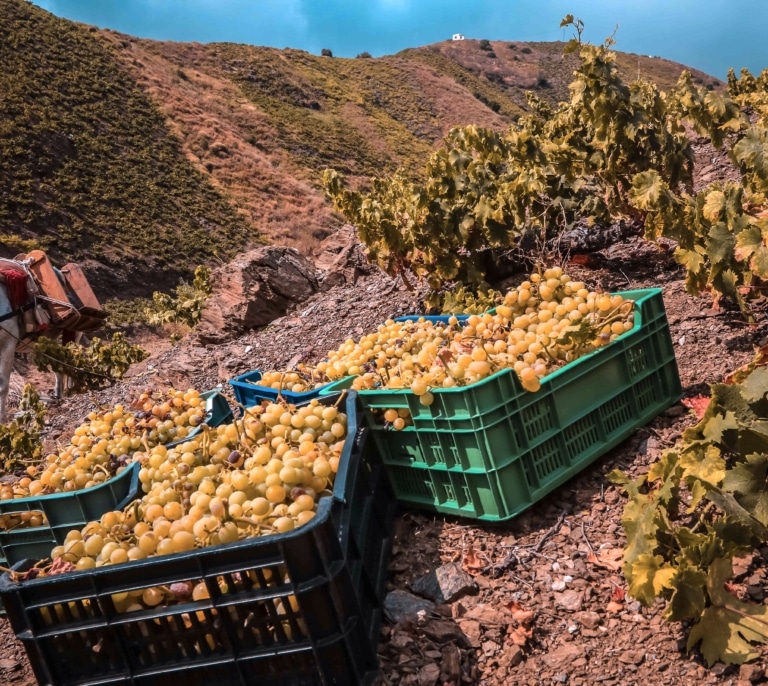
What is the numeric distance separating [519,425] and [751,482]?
1001mm

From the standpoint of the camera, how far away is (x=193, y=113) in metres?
41.3

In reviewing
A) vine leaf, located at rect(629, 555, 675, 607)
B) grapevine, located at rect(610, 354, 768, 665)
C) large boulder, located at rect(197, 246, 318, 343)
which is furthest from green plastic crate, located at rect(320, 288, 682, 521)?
large boulder, located at rect(197, 246, 318, 343)

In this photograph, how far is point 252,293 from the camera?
1110 centimetres

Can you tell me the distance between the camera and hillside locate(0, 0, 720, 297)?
2659 centimetres

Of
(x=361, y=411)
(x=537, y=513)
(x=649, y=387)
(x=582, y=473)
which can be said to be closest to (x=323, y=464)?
(x=361, y=411)

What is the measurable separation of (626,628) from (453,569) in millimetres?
751

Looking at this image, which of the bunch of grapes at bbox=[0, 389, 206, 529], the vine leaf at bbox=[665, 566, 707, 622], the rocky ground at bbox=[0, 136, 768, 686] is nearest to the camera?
the vine leaf at bbox=[665, 566, 707, 622]

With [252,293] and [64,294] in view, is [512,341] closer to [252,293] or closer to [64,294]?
[252,293]

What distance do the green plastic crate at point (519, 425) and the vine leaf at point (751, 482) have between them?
925 millimetres

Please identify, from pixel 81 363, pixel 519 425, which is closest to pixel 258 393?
pixel 519 425

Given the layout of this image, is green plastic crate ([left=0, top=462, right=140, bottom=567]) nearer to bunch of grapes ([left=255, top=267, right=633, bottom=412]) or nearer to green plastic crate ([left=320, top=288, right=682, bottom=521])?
bunch of grapes ([left=255, top=267, right=633, bottom=412])

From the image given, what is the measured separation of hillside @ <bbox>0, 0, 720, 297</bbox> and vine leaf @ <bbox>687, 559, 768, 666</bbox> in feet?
80.8

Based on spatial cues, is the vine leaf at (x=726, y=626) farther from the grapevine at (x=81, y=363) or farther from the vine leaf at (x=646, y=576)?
the grapevine at (x=81, y=363)

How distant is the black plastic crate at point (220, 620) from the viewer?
2.05 m
